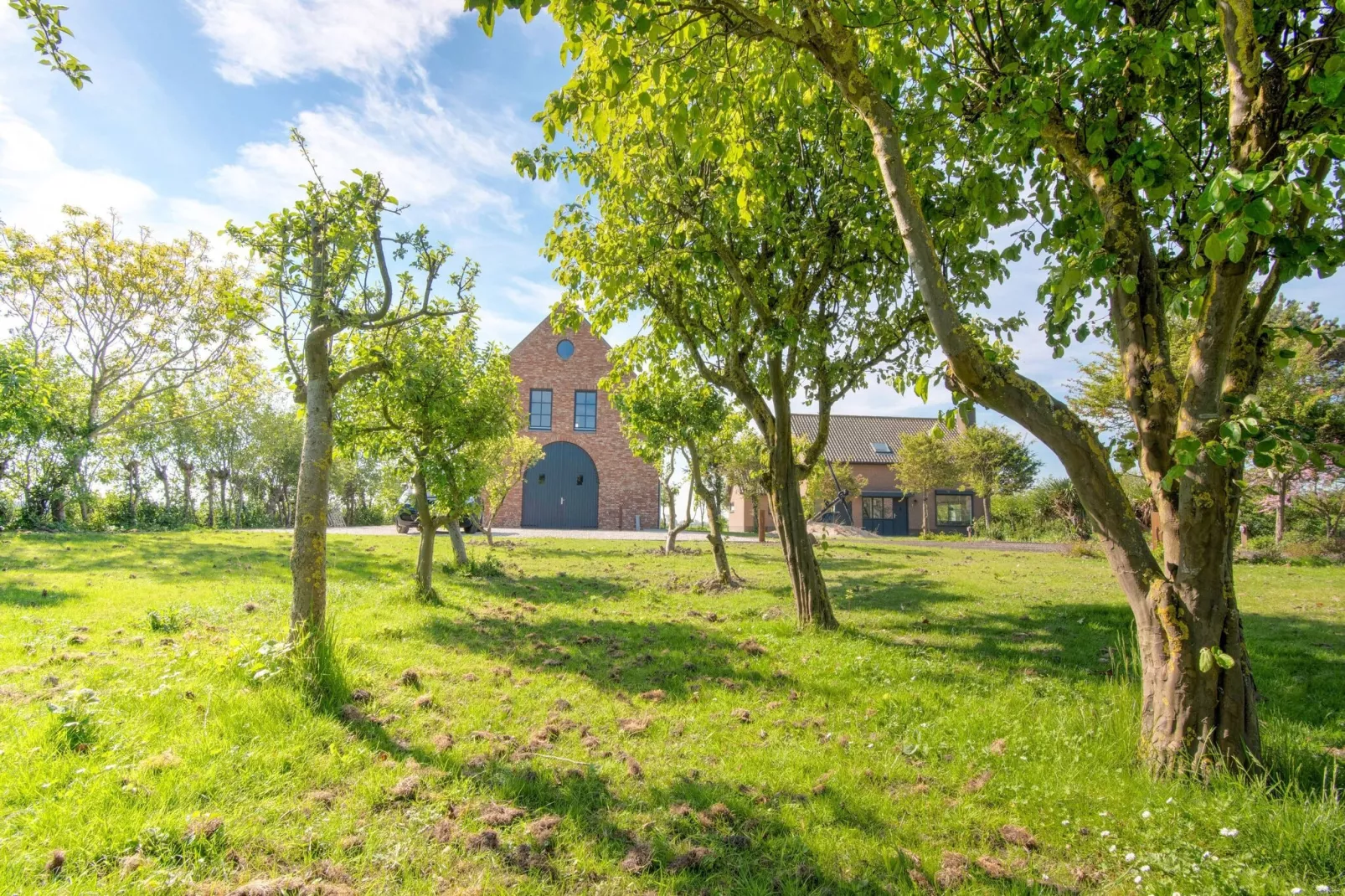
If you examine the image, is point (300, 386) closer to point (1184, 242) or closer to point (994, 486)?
point (1184, 242)

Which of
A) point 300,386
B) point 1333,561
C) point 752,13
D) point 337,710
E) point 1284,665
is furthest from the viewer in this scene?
point 1333,561

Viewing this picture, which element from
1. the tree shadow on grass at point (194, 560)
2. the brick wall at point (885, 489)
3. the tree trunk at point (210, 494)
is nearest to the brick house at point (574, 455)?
the brick wall at point (885, 489)

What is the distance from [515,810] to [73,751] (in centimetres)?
238

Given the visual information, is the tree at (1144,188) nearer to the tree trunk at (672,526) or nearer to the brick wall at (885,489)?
the tree trunk at (672,526)

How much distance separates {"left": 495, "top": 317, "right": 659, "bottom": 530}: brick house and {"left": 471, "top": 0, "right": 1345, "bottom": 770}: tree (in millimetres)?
28084

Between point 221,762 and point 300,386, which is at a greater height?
point 300,386

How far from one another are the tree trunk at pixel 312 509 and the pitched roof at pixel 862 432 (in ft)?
119

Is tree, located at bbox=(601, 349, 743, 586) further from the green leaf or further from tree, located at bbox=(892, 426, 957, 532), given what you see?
tree, located at bbox=(892, 426, 957, 532)

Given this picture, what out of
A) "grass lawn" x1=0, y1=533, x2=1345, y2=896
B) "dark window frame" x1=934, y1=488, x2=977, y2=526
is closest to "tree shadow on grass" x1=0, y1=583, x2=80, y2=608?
"grass lawn" x1=0, y1=533, x2=1345, y2=896

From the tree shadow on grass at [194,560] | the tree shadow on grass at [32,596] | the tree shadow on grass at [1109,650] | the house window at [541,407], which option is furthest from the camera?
the house window at [541,407]

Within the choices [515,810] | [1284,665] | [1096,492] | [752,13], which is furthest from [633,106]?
[1284,665]

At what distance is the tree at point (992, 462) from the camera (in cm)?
3036

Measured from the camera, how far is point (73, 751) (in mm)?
3203

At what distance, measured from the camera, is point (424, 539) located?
8945 mm
